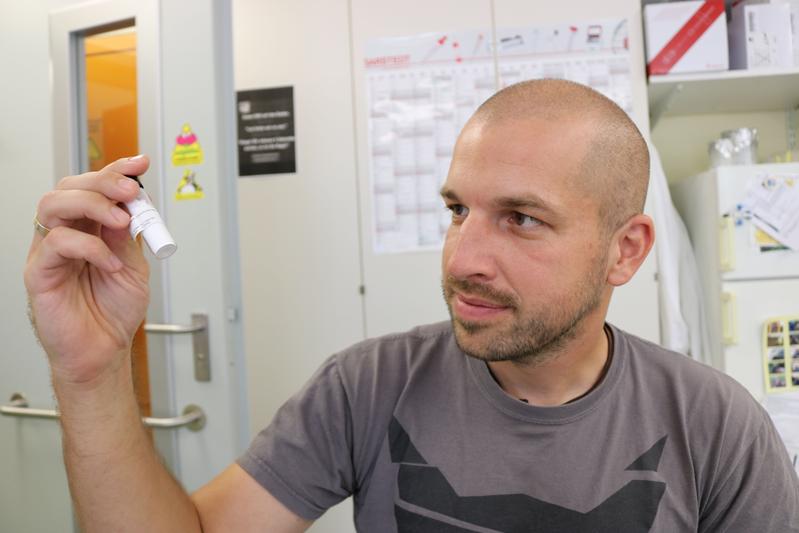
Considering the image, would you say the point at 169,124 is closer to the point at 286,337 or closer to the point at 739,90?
the point at 286,337

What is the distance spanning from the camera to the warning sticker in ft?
5.18

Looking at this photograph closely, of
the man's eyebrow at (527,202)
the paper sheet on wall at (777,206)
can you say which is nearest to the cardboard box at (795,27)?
the paper sheet on wall at (777,206)

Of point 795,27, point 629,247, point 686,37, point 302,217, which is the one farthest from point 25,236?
point 795,27

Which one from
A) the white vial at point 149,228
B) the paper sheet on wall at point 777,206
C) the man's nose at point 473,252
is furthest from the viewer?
the paper sheet on wall at point 777,206

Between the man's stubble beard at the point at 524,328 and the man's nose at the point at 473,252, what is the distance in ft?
0.05

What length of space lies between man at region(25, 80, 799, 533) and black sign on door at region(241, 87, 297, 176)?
4.71 ft

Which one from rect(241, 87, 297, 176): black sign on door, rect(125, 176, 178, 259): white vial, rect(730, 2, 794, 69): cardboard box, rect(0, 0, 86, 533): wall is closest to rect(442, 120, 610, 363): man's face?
rect(125, 176, 178, 259): white vial

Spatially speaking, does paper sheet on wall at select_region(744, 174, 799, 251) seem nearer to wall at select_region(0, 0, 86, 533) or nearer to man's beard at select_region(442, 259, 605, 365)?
man's beard at select_region(442, 259, 605, 365)

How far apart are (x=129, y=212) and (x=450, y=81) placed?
1655 millimetres

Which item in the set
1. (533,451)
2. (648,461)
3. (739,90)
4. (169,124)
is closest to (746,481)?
(648,461)

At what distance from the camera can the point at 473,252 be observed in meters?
0.87

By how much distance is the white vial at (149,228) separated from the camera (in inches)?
27.2

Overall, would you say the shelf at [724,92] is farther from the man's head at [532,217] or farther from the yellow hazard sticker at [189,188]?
the yellow hazard sticker at [189,188]

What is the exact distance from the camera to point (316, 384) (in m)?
1.02
